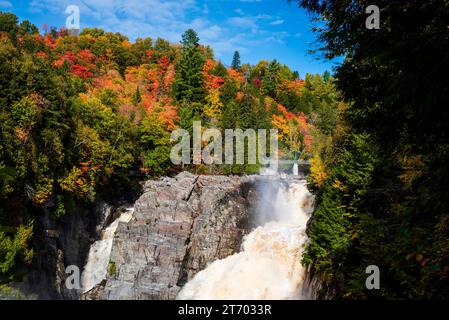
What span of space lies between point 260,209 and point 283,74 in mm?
50278

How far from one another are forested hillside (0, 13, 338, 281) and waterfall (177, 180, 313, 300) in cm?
1219

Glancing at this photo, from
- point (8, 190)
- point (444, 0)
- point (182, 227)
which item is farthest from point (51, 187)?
point (444, 0)

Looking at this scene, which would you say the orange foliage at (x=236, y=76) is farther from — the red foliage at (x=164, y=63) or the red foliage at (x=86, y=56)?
the red foliage at (x=86, y=56)

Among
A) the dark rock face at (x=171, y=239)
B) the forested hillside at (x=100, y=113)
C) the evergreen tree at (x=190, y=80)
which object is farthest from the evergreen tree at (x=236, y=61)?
the dark rock face at (x=171, y=239)

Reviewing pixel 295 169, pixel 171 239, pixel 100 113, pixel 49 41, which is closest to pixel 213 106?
pixel 295 169

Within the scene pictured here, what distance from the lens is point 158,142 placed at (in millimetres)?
38344

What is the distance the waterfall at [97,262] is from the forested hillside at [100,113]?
3760mm

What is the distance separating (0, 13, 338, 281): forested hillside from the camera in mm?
19984

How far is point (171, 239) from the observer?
27391mm

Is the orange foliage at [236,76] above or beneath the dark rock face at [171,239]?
above

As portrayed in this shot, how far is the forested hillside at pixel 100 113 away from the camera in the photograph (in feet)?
65.6

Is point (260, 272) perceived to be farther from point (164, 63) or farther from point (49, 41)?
point (49, 41)

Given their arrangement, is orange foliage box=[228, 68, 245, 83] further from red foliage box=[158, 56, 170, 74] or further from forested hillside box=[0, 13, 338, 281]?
red foliage box=[158, 56, 170, 74]
